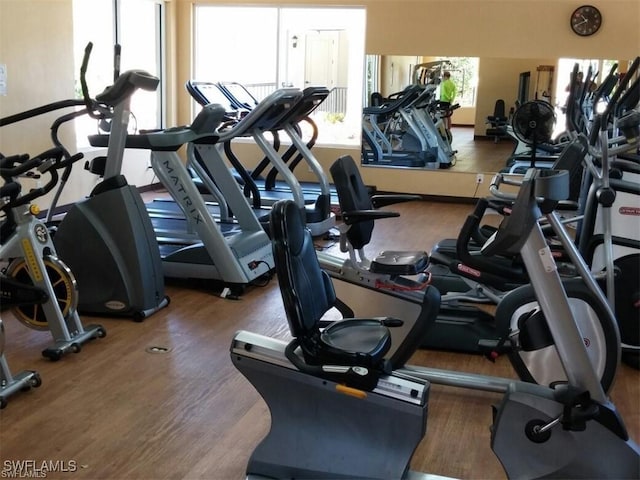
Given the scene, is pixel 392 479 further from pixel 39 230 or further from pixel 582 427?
pixel 39 230

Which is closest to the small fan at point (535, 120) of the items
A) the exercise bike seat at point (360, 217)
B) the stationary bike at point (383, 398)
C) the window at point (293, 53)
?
the window at point (293, 53)

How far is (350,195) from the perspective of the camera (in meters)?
3.34

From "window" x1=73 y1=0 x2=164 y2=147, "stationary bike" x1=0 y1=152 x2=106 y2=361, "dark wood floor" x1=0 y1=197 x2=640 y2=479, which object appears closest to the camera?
"dark wood floor" x1=0 y1=197 x2=640 y2=479

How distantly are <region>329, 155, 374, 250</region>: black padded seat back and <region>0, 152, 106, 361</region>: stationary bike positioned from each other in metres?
1.35

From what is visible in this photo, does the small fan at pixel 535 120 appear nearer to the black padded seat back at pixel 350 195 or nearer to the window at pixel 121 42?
the black padded seat back at pixel 350 195

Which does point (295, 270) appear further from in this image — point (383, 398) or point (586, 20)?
point (586, 20)

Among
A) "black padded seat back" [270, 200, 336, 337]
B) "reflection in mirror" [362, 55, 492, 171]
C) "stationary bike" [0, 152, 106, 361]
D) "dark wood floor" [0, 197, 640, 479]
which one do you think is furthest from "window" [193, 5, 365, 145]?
"black padded seat back" [270, 200, 336, 337]

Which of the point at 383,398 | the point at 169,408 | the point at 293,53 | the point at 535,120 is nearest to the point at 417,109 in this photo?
the point at 293,53

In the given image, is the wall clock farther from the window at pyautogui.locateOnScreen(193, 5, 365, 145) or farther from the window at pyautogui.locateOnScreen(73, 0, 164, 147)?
the window at pyautogui.locateOnScreen(73, 0, 164, 147)

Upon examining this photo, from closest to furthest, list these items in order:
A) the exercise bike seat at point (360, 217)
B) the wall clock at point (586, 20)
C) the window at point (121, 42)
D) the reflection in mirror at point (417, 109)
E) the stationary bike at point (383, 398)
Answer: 1. the stationary bike at point (383, 398)
2. the exercise bike seat at point (360, 217)
3. the window at point (121, 42)
4. the wall clock at point (586, 20)
5. the reflection in mirror at point (417, 109)

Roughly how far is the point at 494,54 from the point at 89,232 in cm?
533

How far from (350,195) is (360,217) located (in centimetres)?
16

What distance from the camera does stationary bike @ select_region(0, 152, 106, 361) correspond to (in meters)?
3.09

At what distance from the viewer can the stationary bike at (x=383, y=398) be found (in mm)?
2084
